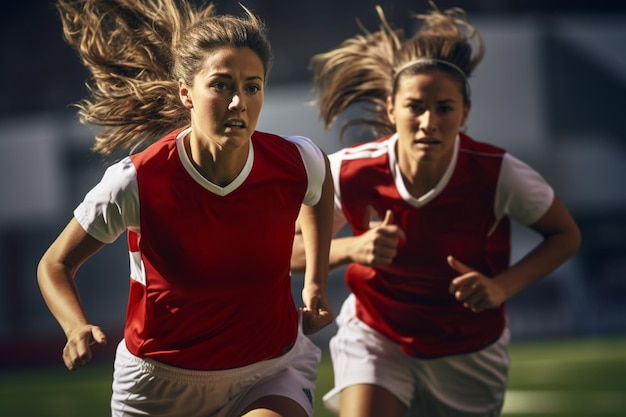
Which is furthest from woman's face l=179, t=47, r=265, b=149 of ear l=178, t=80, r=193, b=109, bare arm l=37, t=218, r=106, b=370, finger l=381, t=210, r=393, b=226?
finger l=381, t=210, r=393, b=226

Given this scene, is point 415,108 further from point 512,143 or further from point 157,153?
point 512,143

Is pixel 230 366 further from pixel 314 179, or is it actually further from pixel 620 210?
pixel 620 210

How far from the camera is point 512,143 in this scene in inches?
519

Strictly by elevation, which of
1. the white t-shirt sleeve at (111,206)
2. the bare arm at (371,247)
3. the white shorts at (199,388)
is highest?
the white t-shirt sleeve at (111,206)

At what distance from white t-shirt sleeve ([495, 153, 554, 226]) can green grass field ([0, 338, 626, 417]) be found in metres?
2.81

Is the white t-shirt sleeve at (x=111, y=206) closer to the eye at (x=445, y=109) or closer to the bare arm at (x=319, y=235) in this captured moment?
the bare arm at (x=319, y=235)

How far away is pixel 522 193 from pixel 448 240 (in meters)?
0.31

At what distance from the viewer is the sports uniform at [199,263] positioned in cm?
311

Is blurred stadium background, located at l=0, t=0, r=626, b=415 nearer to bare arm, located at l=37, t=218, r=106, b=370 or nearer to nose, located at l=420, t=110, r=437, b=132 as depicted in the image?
nose, located at l=420, t=110, r=437, b=132

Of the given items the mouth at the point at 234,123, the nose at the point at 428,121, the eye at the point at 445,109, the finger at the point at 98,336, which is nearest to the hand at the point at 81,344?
the finger at the point at 98,336

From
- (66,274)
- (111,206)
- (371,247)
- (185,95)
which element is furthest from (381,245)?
(66,274)

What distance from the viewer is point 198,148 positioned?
10.4 feet

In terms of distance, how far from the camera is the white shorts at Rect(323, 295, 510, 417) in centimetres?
383

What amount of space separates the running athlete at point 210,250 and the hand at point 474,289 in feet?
1.53
